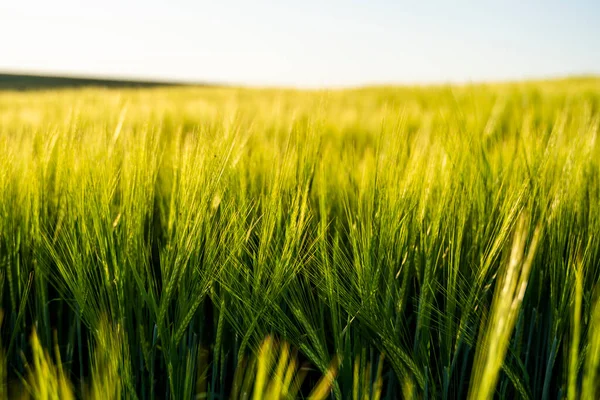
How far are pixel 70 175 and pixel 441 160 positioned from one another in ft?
1.96

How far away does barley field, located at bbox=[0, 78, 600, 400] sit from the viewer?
673 mm

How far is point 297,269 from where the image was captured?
715 mm

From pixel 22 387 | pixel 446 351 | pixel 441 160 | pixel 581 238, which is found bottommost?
pixel 22 387

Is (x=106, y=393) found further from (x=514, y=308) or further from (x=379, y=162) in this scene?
(x=379, y=162)

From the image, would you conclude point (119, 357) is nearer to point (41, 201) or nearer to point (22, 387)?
point (22, 387)

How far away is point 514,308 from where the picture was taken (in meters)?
0.41

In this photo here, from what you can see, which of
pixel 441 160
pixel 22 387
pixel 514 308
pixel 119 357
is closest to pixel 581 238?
pixel 441 160

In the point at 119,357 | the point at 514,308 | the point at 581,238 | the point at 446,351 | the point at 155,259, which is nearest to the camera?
the point at 514,308

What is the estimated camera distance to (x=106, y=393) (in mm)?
448

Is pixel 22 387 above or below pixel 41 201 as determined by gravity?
below

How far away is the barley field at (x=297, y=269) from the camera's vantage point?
0.67m

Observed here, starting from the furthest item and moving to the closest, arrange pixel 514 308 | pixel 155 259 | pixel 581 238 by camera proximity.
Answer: pixel 155 259
pixel 581 238
pixel 514 308

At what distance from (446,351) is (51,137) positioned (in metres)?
0.72

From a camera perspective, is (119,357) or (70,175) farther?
(70,175)
